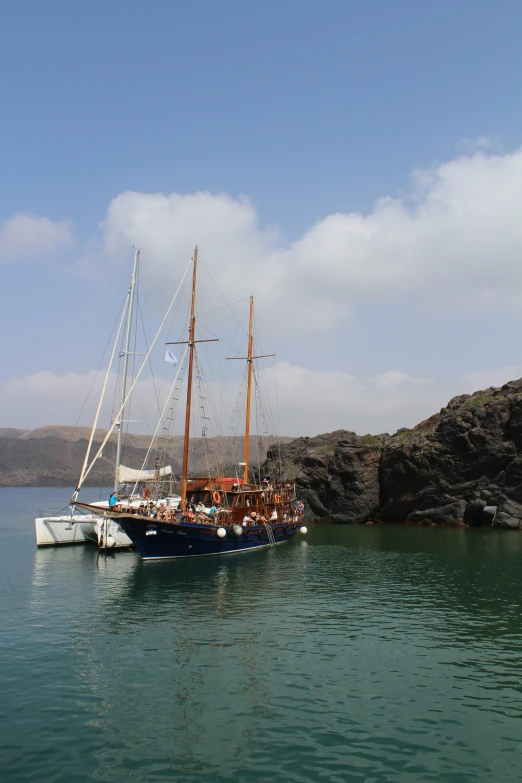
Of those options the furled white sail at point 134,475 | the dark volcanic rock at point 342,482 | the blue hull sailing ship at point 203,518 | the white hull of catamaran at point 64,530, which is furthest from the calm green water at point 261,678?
the dark volcanic rock at point 342,482

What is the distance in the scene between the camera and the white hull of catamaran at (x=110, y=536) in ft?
168

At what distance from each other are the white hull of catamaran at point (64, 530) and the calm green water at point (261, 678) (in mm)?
18106

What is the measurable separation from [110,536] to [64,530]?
6.90m

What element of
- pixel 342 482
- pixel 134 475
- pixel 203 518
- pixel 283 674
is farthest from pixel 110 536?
pixel 342 482

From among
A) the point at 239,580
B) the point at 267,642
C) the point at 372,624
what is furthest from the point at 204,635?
the point at 239,580

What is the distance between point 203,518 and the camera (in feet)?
158

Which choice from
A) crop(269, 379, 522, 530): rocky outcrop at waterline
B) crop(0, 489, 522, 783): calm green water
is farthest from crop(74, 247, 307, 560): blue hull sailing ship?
crop(269, 379, 522, 530): rocky outcrop at waterline

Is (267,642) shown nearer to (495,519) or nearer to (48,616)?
(48,616)

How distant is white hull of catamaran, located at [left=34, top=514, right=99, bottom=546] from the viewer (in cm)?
5547

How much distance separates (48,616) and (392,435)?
102m

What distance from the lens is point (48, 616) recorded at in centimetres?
2747

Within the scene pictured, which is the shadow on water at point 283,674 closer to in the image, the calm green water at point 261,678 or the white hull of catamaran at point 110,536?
the calm green water at point 261,678

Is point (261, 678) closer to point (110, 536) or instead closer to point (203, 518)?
point (203, 518)

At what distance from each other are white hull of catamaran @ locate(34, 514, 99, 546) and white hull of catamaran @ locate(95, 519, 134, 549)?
11.0 feet
